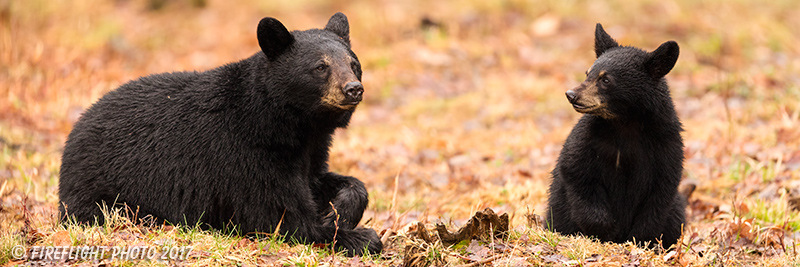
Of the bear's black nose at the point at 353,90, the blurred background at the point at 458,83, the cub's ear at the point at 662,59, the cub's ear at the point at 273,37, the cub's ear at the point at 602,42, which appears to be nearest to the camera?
the bear's black nose at the point at 353,90

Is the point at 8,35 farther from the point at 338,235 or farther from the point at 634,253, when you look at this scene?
the point at 634,253

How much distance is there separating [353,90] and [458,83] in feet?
24.6

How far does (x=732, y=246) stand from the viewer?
16.6ft

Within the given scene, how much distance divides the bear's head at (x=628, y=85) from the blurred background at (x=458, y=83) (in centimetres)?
81

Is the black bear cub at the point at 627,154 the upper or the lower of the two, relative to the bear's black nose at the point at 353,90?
lower

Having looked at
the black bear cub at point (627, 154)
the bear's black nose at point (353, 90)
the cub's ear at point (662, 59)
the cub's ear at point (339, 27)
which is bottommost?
the black bear cub at point (627, 154)

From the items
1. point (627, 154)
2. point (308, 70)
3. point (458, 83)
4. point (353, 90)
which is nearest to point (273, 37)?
point (308, 70)

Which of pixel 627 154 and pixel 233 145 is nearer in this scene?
pixel 233 145

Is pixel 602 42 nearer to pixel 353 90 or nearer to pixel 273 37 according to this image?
pixel 353 90

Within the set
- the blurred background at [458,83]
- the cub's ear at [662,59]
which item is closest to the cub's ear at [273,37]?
the blurred background at [458,83]

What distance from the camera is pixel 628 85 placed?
14.7 feet

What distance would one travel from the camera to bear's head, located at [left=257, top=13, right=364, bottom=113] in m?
4.24

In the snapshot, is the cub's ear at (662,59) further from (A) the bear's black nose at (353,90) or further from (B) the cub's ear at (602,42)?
(A) the bear's black nose at (353,90)

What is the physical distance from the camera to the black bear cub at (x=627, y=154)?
448 cm
